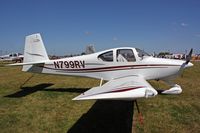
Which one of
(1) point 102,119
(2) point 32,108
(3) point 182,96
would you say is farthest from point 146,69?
(2) point 32,108

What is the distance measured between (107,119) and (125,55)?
10.4 feet

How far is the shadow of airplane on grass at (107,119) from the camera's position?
5.74m

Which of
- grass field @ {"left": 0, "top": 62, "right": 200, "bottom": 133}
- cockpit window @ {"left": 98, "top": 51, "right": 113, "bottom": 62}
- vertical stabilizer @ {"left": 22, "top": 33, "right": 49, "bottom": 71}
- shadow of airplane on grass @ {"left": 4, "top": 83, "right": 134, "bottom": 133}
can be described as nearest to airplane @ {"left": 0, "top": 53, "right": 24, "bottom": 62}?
vertical stabilizer @ {"left": 22, "top": 33, "right": 49, "bottom": 71}

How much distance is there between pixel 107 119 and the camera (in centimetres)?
654

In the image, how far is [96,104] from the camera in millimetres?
8125

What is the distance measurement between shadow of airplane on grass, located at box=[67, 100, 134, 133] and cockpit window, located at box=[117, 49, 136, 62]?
70.8 inches

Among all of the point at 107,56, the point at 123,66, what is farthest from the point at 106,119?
the point at 107,56

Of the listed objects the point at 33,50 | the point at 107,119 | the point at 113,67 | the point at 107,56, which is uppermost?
the point at 33,50

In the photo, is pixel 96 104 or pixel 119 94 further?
pixel 96 104

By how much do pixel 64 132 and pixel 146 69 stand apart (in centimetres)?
440

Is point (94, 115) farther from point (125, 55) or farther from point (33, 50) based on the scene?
point (33, 50)

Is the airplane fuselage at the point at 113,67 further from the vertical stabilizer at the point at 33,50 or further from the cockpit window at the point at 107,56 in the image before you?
the vertical stabilizer at the point at 33,50

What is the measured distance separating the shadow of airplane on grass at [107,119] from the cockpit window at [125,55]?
180cm

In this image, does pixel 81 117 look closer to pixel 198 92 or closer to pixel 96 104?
pixel 96 104
